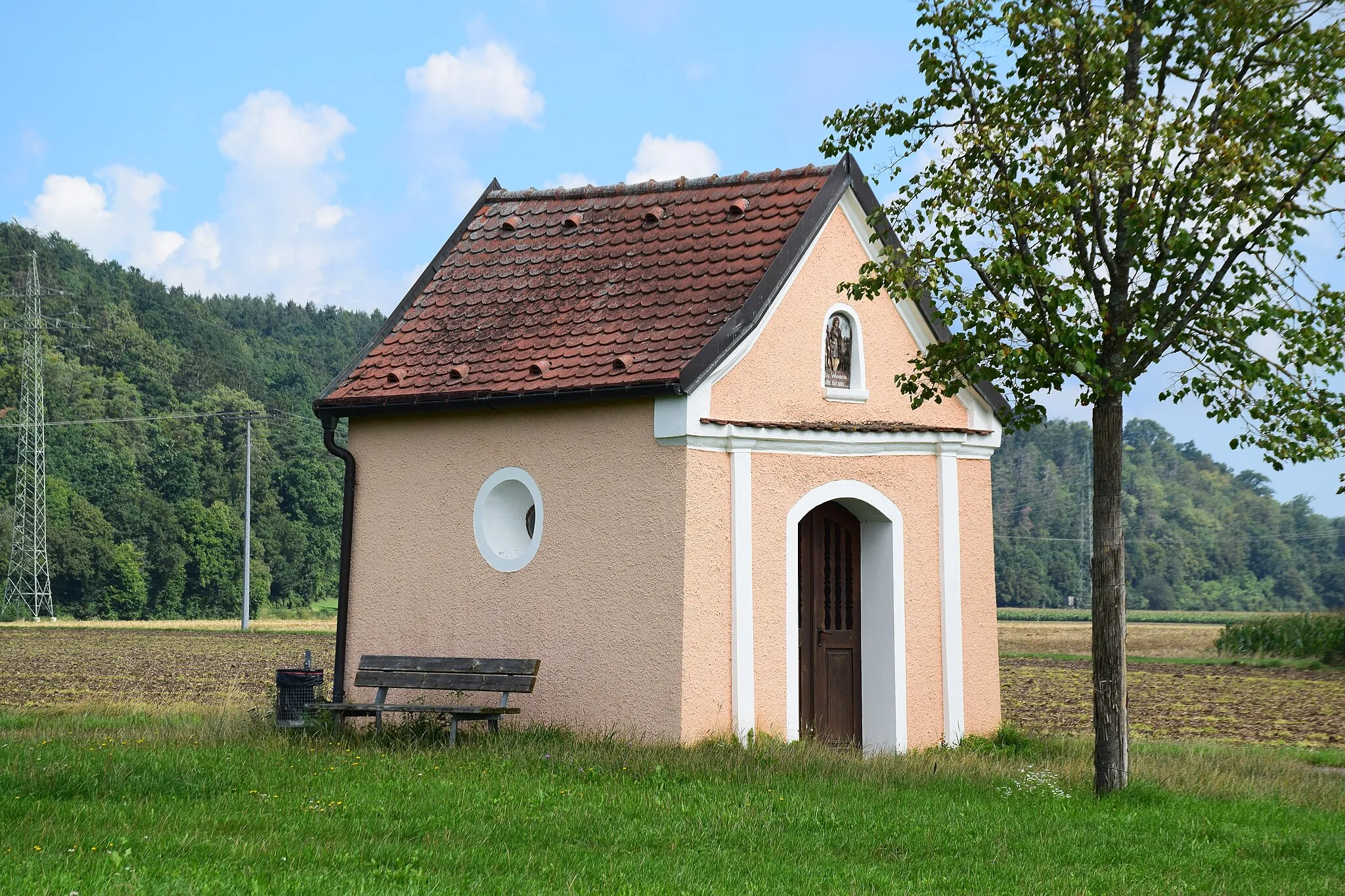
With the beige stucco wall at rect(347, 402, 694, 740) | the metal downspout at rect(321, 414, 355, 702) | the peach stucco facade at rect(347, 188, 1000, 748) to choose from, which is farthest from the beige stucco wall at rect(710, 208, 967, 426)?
the metal downspout at rect(321, 414, 355, 702)

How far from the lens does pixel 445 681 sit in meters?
13.2

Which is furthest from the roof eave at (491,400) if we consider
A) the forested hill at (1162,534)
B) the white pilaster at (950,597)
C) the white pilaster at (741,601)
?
the forested hill at (1162,534)

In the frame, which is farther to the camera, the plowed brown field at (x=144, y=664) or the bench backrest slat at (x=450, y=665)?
the plowed brown field at (x=144, y=664)

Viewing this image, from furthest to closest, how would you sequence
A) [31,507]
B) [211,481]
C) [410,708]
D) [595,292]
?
[211,481], [31,507], [595,292], [410,708]

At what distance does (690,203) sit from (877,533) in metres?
3.92

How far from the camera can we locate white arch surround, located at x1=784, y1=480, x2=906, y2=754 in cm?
1381

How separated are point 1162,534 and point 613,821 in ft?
362

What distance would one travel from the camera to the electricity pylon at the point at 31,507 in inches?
2151

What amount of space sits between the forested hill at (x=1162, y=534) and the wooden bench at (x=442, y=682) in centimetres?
8644

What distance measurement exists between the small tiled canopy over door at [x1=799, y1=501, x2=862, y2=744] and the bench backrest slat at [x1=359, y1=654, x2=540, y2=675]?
2892 mm

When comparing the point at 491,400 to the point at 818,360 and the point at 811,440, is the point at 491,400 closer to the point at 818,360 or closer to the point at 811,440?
the point at 811,440

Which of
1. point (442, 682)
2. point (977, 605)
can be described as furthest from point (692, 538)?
point (977, 605)

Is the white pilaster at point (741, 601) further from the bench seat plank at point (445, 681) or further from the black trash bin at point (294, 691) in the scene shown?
the black trash bin at point (294, 691)

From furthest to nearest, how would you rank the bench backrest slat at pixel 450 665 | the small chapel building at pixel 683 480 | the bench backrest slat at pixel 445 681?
1. the bench backrest slat at pixel 450 665
2. the bench backrest slat at pixel 445 681
3. the small chapel building at pixel 683 480
